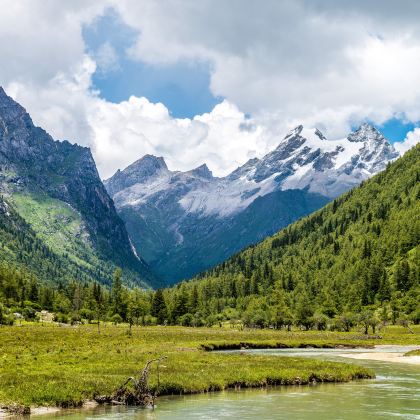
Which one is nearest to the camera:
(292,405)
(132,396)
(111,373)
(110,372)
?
(132,396)

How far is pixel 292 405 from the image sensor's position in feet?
167

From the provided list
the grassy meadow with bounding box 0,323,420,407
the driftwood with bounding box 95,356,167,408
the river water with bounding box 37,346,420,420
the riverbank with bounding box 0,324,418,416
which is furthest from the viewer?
the driftwood with bounding box 95,356,167,408

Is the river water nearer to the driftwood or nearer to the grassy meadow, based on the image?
the driftwood

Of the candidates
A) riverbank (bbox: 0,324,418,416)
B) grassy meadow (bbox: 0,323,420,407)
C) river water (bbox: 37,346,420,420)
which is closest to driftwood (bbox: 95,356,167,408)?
grassy meadow (bbox: 0,323,420,407)

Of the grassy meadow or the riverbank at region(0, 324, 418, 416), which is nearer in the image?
the riverbank at region(0, 324, 418, 416)

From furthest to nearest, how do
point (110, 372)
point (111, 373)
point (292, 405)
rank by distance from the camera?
1. point (110, 372)
2. point (111, 373)
3. point (292, 405)

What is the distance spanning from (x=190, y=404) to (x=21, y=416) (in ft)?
48.4

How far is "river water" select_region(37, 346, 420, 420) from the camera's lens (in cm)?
4578

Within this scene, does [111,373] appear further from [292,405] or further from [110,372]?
[292,405]

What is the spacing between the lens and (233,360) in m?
80.0

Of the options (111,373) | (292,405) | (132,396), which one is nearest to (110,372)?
(111,373)

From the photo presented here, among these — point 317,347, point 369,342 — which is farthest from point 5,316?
A: point 369,342

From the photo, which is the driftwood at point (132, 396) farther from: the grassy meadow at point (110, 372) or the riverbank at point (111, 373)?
the riverbank at point (111, 373)

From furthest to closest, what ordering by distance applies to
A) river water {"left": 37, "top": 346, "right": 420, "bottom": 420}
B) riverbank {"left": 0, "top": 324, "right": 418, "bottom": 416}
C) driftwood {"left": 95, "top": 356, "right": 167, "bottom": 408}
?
driftwood {"left": 95, "top": 356, "right": 167, "bottom": 408}
riverbank {"left": 0, "top": 324, "right": 418, "bottom": 416}
river water {"left": 37, "top": 346, "right": 420, "bottom": 420}
